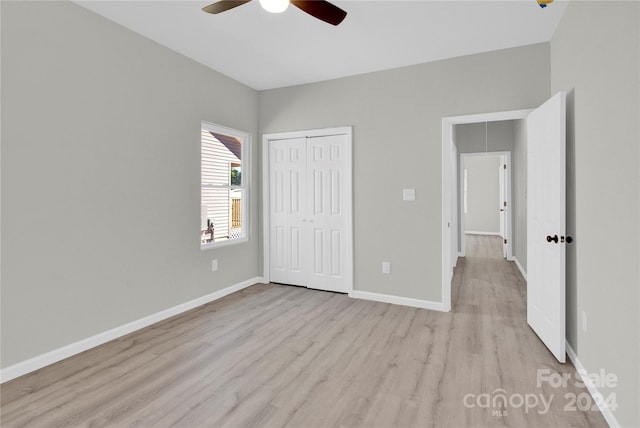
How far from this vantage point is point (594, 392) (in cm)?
208

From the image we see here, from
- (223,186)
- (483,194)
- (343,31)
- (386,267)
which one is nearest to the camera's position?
(343,31)

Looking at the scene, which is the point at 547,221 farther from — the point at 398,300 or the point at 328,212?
the point at 328,212

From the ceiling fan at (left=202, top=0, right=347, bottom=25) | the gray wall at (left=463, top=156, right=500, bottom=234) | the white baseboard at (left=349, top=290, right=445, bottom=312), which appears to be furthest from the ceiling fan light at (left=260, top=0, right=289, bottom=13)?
the gray wall at (left=463, top=156, right=500, bottom=234)

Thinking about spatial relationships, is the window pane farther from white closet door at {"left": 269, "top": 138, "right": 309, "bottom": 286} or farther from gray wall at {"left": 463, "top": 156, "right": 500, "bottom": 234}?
gray wall at {"left": 463, "top": 156, "right": 500, "bottom": 234}

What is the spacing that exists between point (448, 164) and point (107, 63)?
11.2 feet

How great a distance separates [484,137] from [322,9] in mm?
5485

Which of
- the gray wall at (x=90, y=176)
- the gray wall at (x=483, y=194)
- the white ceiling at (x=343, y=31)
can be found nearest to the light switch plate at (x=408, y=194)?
the white ceiling at (x=343, y=31)

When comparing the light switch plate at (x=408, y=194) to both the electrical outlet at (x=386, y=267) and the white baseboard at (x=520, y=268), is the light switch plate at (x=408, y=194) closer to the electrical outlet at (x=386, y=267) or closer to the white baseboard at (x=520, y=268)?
the electrical outlet at (x=386, y=267)

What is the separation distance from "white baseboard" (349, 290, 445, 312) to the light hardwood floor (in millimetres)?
156

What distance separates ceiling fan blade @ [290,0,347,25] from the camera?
218 centimetres

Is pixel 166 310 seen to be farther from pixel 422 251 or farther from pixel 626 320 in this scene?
pixel 626 320

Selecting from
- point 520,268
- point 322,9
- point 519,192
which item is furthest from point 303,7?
point 520,268

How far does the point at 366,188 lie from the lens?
4.20 meters

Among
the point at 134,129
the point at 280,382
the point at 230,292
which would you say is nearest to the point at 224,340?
the point at 280,382
